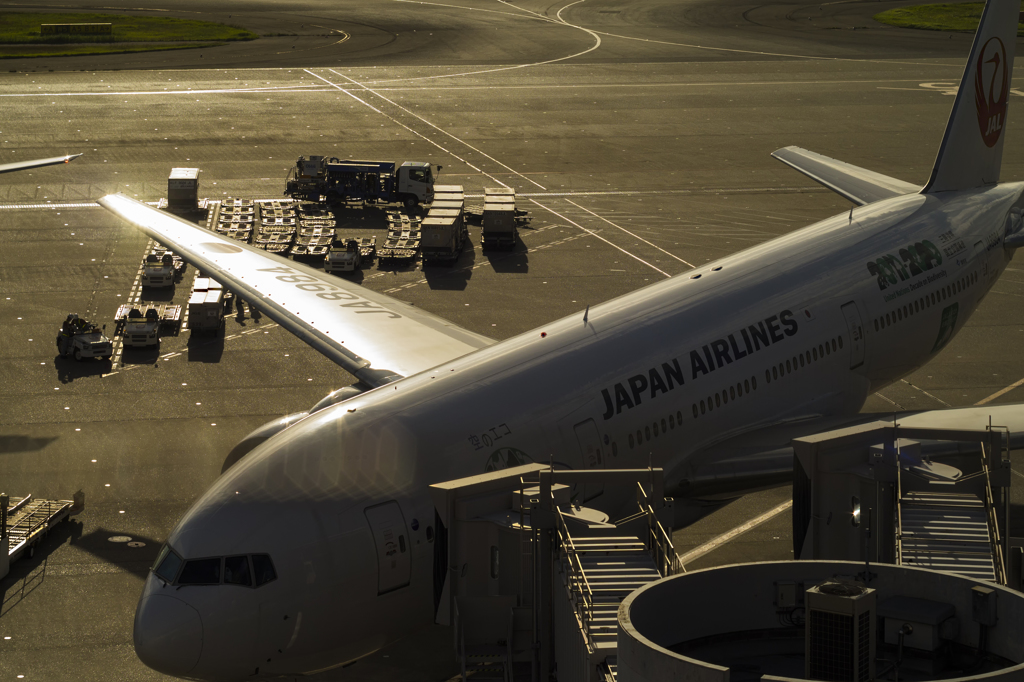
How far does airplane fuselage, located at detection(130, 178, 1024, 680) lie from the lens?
750 inches

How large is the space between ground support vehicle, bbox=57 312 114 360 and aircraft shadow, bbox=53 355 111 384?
0.18m

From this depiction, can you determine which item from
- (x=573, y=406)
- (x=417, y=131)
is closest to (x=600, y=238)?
(x=417, y=131)

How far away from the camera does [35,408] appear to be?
3766cm

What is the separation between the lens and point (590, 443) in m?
23.7

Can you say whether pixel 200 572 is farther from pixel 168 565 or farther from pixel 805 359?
pixel 805 359

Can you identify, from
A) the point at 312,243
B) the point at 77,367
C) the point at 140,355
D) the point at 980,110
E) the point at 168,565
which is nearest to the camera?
the point at 168,565

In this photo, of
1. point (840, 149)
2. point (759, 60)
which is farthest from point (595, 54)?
point (840, 149)

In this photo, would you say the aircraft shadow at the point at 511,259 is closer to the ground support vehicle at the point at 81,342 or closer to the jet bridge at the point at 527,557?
the ground support vehicle at the point at 81,342

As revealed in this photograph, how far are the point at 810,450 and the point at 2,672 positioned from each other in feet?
52.8

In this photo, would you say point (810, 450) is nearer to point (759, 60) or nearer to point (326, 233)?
point (326, 233)

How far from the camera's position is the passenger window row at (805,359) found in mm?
28672

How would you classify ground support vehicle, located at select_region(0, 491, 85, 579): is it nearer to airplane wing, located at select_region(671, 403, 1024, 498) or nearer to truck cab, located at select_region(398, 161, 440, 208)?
airplane wing, located at select_region(671, 403, 1024, 498)

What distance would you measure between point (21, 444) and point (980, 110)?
3159 centimetres

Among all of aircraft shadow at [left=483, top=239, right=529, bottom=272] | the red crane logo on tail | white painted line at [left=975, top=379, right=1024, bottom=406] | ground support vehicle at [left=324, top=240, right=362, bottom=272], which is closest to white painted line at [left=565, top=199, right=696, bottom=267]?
aircraft shadow at [left=483, top=239, right=529, bottom=272]
